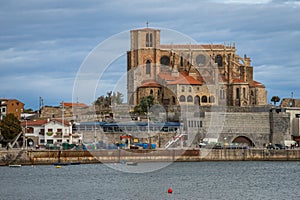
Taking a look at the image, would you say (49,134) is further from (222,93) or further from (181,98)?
(222,93)

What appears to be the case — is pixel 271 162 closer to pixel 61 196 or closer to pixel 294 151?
pixel 294 151

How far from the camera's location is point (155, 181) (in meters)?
63.4

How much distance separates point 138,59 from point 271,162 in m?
43.3

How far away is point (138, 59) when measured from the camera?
12381cm

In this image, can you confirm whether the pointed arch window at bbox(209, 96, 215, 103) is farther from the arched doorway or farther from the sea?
the sea

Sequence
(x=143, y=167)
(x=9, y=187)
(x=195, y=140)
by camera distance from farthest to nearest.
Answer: (x=195, y=140)
(x=143, y=167)
(x=9, y=187)

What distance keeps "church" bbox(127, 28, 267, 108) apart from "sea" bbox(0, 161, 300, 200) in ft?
116

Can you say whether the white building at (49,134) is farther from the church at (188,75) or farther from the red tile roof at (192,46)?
the red tile roof at (192,46)

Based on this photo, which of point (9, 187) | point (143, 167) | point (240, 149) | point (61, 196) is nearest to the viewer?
point (61, 196)

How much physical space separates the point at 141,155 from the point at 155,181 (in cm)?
1674

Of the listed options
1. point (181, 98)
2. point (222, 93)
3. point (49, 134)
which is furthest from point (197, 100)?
point (49, 134)

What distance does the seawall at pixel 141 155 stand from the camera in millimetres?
76188

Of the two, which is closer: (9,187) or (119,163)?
(9,187)

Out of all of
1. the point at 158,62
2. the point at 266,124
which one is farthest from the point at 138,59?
the point at 266,124
